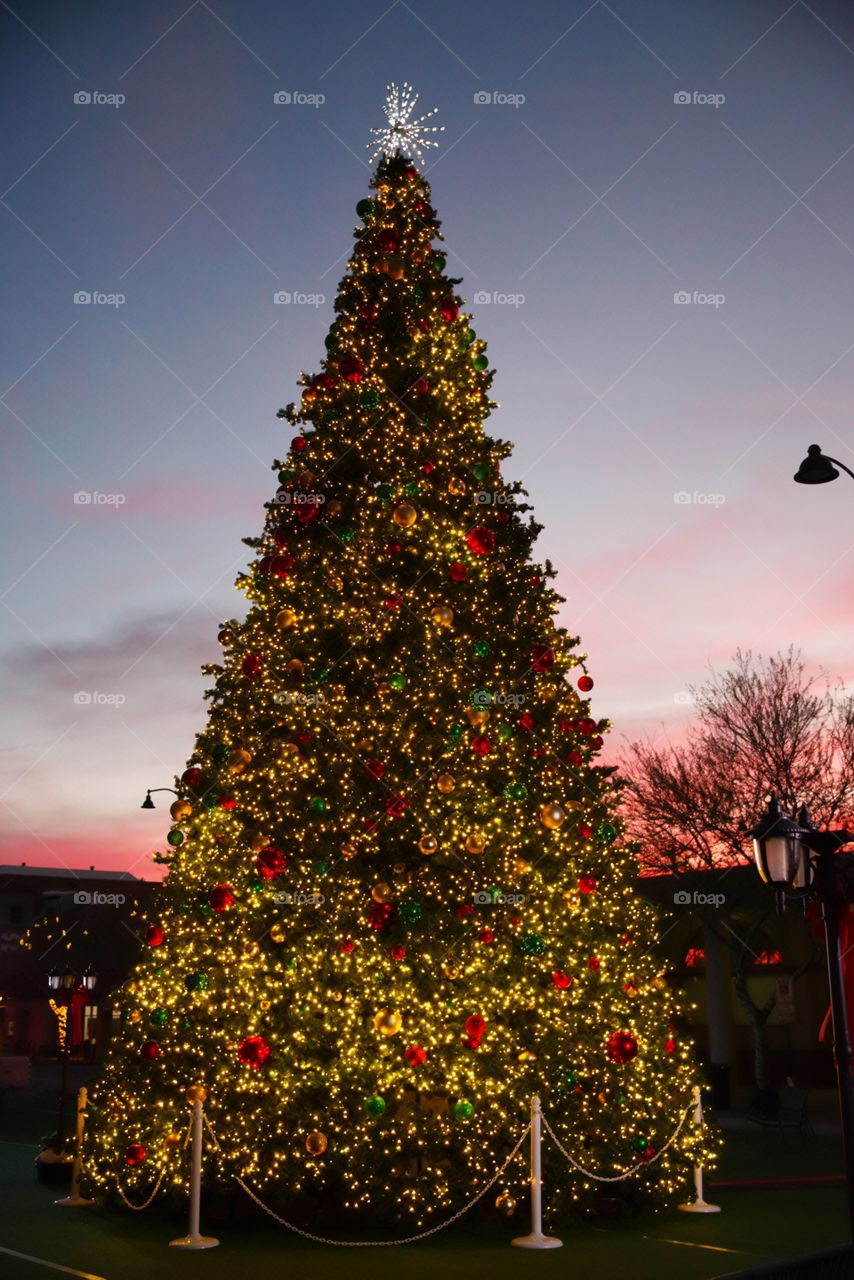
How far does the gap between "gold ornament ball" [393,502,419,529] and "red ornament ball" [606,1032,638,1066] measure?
5.13 m

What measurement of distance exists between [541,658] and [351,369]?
140 inches

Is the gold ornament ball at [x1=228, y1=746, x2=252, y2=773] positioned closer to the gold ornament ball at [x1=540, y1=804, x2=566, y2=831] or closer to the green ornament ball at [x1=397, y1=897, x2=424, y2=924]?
the green ornament ball at [x1=397, y1=897, x2=424, y2=924]

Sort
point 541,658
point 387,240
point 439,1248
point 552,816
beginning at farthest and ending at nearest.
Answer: point 387,240
point 541,658
point 552,816
point 439,1248

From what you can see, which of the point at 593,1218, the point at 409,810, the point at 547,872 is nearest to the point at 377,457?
the point at 409,810

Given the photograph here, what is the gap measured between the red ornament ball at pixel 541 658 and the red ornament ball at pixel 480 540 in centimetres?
110

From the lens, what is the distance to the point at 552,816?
1102 cm

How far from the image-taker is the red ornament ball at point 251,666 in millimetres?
11648

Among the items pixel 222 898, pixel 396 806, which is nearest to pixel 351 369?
pixel 396 806

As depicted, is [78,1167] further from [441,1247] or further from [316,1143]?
[441,1247]

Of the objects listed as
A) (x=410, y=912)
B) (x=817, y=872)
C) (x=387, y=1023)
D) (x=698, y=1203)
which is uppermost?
(x=817, y=872)

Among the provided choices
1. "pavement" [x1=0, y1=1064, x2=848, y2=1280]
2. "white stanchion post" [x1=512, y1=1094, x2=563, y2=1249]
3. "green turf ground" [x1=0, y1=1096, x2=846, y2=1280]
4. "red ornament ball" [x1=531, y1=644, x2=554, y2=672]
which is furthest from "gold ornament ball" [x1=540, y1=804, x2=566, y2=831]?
"green turf ground" [x1=0, y1=1096, x2=846, y2=1280]

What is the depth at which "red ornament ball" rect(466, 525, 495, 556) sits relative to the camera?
11.8 m

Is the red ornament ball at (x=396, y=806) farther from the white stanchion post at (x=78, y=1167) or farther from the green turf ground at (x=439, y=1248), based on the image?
the white stanchion post at (x=78, y=1167)

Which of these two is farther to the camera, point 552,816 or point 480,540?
point 480,540
